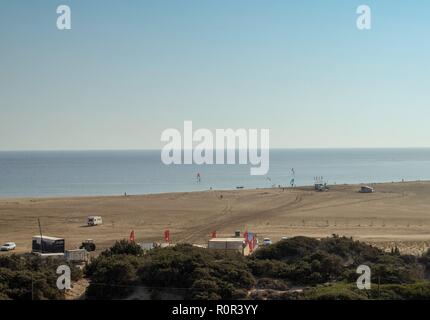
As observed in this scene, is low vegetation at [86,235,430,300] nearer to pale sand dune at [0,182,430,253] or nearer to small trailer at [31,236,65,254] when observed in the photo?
small trailer at [31,236,65,254]

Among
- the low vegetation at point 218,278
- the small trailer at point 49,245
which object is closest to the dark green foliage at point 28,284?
the low vegetation at point 218,278

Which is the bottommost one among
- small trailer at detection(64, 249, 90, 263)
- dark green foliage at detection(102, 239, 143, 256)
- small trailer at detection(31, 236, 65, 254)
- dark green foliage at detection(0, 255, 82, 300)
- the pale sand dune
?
the pale sand dune

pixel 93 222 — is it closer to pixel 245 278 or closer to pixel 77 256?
pixel 77 256

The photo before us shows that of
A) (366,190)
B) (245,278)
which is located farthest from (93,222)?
(366,190)

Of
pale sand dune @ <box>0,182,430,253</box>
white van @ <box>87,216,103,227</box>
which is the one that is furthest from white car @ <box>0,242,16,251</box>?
white van @ <box>87,216,103,227</box>

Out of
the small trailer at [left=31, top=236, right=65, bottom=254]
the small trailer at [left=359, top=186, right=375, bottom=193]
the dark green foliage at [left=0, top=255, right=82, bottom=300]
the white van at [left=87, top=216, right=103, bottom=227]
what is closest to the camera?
the dark green foliage at [left=0, top=255, right=82, bottom=300]

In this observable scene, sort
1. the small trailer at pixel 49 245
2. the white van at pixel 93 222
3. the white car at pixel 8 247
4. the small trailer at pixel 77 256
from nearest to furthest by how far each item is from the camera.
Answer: the small trailer at pixel 77 256 < the small trailer at pixel 49 245 < the white car at pixel 8 247 < the white van at pixel 93 222

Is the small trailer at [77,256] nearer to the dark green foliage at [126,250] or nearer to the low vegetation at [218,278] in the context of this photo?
the dark green foliage at [126,250]

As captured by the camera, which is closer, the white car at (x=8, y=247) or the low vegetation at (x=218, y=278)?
the low vegetation at (x=218, y=278)
